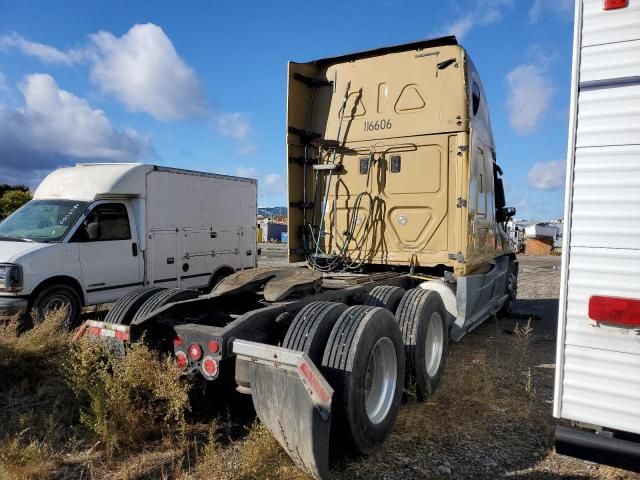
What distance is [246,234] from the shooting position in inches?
440

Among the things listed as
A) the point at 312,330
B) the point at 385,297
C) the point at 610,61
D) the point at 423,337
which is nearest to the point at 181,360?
the point at 312,330

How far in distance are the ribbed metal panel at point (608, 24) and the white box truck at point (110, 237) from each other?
7.10 m

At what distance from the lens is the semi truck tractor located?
3.28 metres

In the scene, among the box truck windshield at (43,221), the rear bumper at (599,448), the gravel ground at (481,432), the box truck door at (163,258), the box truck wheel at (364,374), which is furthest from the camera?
the box truck door at (163,258)

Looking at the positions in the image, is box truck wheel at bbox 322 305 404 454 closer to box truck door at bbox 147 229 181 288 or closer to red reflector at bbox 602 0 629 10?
red reflector at bbox 602 0 629 10

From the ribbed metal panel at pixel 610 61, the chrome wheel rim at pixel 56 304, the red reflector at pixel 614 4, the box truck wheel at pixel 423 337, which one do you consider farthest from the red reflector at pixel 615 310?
the chrome wheel rim at pixel 56 304

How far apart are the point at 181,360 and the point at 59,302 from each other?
4591mm

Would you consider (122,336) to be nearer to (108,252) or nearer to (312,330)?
(312,330)

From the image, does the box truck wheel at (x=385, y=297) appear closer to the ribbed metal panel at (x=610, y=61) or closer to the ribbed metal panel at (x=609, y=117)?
the ribbed metal panel at (x=609, y=117)

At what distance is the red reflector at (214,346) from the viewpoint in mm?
3324

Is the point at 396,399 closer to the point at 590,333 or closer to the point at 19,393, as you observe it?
the point at 590,333

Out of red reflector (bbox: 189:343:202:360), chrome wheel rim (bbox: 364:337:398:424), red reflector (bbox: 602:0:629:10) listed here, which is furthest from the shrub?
red reflector (bbox: 602:0:629:10)

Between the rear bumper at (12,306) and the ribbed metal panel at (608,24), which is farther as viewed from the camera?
the rear bumper at (12,306)

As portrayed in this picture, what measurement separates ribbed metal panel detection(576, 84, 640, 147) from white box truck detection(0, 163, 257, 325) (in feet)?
23.0
